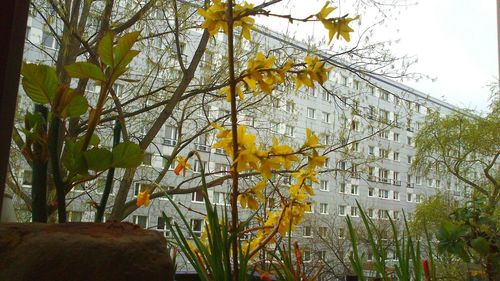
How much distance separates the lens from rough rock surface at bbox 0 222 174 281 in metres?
0.33

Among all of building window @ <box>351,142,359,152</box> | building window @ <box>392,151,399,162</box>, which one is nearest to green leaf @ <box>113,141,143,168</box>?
building window @ <box>351,142,359,152</box>

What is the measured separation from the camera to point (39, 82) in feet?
1.53

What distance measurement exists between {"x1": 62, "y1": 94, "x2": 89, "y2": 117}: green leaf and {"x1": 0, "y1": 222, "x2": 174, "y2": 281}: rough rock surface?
0.14 m

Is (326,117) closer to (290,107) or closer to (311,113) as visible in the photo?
(311,113)

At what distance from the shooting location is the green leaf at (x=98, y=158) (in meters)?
0.45

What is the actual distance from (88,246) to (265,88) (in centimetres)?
28

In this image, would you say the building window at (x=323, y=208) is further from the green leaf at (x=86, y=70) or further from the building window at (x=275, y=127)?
the green leaf at (x=86, y=70)

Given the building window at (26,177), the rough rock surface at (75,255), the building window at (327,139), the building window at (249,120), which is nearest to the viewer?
the rough rock surface at (75,255)

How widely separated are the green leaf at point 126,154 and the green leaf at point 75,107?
0.07 metres

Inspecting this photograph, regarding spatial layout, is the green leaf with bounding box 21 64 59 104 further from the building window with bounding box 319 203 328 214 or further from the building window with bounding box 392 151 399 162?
the building window with bounding box 392 151 399 162

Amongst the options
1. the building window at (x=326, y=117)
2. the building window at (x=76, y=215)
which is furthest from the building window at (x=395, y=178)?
the building window at (x=76, y=215)

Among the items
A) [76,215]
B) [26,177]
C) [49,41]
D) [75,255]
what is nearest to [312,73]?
[75,255]

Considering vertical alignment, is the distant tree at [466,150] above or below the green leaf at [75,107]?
above

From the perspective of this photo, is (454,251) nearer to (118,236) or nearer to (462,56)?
(118,236)
